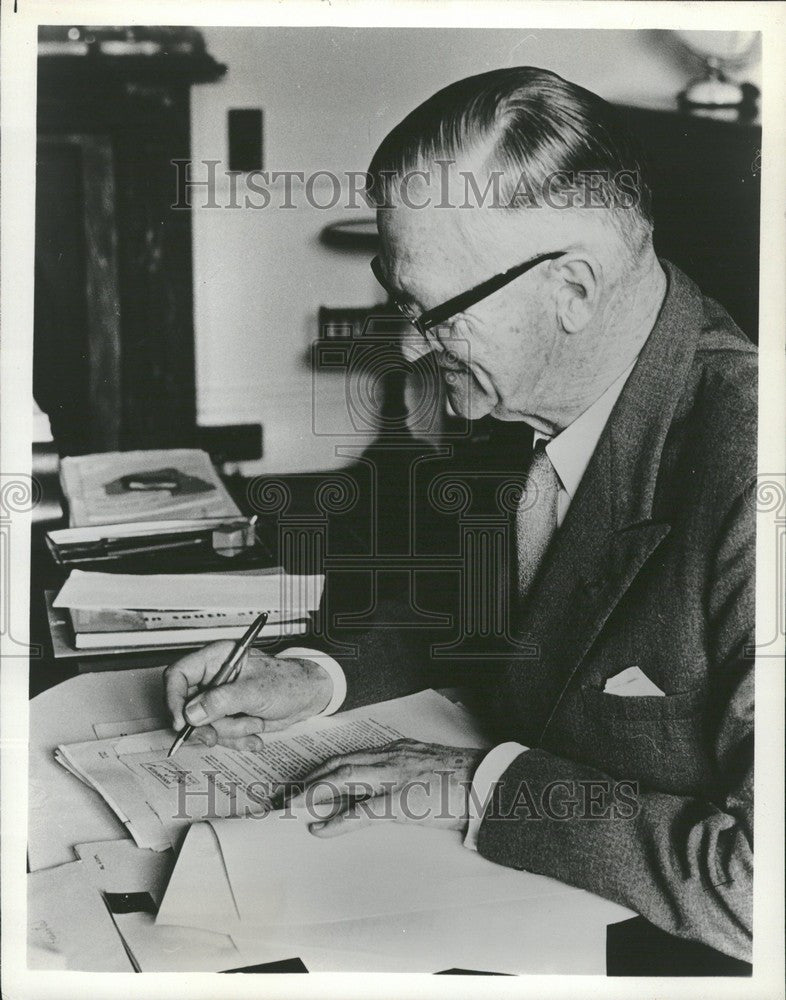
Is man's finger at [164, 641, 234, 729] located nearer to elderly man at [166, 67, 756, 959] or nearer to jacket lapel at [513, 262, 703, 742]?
elderly man at [166, 67, 756, 959]

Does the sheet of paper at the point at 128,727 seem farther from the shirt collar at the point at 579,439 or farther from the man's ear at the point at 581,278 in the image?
the man's ear at the point at 581,278

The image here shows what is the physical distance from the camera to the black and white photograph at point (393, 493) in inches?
44.0

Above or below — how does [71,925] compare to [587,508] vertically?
below

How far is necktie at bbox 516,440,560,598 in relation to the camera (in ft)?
3.88

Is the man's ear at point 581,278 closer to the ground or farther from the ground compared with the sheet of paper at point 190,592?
farther from the ground

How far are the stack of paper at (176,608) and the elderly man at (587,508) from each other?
0.20 ft

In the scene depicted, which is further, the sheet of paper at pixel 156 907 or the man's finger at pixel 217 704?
the man's finger at pixel 217 704

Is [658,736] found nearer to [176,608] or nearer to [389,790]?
[389,790]

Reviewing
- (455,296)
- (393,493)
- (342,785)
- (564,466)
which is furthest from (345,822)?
(455,296)

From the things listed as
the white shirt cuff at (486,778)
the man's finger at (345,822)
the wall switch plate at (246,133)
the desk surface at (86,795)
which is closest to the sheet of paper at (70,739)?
the desk surface at (86,795)

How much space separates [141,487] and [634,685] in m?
0.67

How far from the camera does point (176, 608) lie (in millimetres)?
1241

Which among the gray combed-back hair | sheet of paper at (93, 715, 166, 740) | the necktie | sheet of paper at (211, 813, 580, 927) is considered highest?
the gray combed-back hair

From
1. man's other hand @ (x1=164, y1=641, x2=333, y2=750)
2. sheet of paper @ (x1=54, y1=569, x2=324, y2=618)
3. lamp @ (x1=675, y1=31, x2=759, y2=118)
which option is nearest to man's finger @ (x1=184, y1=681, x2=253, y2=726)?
man's other hand @ (x1=164, y1=641, x2=333, y2=750)
